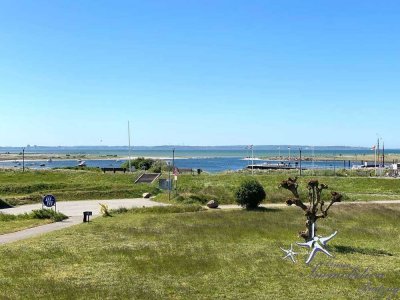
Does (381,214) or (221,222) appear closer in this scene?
(221,222)

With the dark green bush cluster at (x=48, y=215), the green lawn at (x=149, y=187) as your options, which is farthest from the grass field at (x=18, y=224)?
the green lawn at (x=149, y=187)

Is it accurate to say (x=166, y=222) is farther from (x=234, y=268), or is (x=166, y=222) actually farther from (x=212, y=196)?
(x=212, y=196)

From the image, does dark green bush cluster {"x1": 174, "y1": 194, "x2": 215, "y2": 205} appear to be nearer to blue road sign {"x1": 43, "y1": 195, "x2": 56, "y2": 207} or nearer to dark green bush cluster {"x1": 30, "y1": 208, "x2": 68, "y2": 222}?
dark green bush cluster {"x1": 30, "y1": 208, "x2": 68, "y2": 222}

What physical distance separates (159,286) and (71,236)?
34.9 feet

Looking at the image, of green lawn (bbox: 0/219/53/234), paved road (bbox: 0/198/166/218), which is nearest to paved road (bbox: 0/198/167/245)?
paved road (bbox: 0/198/166/218)

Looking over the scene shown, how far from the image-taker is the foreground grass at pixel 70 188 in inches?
1919

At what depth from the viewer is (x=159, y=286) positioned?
15.8m

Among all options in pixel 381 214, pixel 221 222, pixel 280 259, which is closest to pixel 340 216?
pixel 381 214

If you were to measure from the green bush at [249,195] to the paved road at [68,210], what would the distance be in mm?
8724

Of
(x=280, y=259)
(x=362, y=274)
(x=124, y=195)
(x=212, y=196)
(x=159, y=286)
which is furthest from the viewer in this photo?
(x=124, y=195)

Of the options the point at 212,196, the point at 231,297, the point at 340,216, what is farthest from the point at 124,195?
the point at 231,297

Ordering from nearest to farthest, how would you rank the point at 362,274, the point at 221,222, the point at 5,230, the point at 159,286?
the point at 159,286 → the point at 362,274 → the point at 5,230 → the point at 221,222

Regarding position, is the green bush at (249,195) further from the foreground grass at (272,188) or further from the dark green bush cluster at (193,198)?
the foreground grass at (272,188)

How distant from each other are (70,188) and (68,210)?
14945 mm
